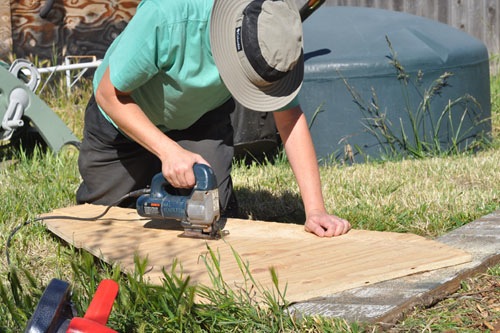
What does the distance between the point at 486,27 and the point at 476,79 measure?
3.52 metres

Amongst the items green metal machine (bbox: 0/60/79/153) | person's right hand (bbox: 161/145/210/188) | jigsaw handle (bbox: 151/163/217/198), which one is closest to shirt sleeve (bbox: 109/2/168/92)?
person's right hand (bbox: 161/145/210/188)

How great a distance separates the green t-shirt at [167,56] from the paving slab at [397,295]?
1.34 m

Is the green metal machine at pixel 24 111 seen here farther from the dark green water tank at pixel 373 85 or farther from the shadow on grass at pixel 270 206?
the dark green water tank at pixel 373 85

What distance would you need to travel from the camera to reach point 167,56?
3.44 meters

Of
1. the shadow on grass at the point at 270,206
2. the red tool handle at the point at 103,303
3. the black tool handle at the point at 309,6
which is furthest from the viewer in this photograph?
the black tool handle at the point at 309,6

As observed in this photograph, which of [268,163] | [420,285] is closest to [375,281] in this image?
[420,285]

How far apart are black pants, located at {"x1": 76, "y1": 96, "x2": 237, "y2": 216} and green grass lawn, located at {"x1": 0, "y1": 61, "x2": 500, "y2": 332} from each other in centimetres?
25

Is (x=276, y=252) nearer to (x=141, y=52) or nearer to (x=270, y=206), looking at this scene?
(x=141, y=52)

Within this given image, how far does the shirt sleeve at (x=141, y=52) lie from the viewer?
334cm

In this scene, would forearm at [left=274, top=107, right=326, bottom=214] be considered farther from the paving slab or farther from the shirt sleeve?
the paving slab

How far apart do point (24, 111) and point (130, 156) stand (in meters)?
1.41

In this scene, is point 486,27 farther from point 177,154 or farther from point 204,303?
point 204,303

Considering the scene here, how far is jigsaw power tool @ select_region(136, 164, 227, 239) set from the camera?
328cm

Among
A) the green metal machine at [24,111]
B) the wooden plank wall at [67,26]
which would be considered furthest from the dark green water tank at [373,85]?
the wooden plank wall at [67,26]
